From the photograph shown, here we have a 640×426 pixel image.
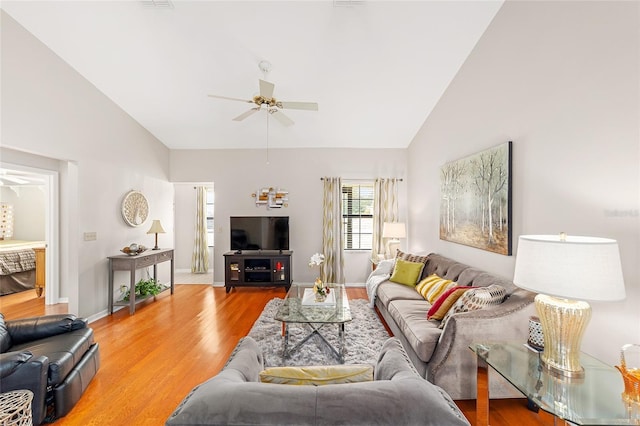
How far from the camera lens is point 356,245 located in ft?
18.7

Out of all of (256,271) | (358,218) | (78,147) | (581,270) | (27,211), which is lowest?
(256,271)

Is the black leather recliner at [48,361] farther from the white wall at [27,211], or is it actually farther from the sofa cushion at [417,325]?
the white wall at [27,211]

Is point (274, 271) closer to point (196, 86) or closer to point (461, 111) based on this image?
point (196, 86)

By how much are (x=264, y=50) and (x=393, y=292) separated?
10.8ft

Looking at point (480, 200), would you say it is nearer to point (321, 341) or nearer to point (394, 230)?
point (394, 230)

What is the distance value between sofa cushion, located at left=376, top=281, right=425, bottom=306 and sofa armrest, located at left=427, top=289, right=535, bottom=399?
3.76 feet

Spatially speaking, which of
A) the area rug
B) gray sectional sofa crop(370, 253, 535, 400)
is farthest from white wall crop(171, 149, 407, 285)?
gray sectional sofa crop(370, 253, 535, 400)

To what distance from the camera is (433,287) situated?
3162mm

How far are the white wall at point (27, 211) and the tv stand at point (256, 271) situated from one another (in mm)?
4035

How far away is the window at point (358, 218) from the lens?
5.70m

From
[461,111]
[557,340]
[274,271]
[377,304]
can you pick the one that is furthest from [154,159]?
[557,340]

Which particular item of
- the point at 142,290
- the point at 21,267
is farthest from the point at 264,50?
the point at 21,267

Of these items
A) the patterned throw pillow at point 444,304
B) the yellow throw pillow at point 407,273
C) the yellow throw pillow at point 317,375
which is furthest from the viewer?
the yellow throw pillow at point 407,273

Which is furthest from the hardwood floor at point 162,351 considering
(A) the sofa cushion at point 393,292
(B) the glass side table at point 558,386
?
(A) the sofa cushion at point 393,292
